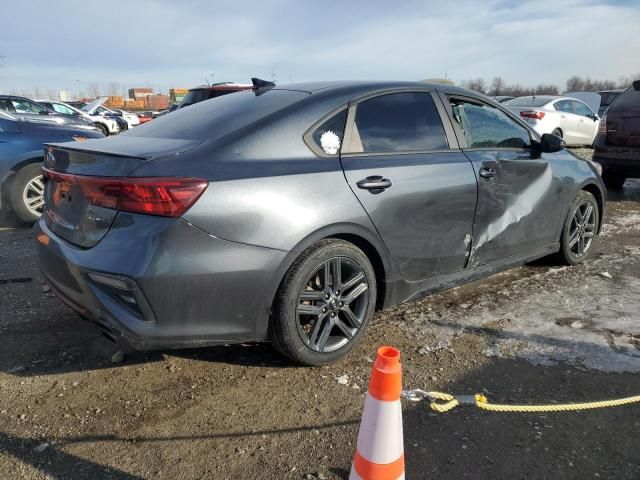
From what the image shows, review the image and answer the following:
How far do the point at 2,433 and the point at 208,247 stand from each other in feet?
4.04

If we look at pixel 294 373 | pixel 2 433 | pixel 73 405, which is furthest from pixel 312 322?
pixel 2 433

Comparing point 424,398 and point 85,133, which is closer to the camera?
point 424,398

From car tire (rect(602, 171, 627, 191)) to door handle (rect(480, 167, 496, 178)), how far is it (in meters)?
5.54

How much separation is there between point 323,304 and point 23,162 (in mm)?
4708

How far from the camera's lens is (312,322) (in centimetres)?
285

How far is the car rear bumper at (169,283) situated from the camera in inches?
90.1

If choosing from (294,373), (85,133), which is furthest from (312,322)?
(85,133)

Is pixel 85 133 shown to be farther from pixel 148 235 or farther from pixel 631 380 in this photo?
pixel 631 380

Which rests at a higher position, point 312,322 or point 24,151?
point 24,151

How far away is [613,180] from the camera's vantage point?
837cm

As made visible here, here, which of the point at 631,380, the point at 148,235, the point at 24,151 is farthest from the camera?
the point at 24,151

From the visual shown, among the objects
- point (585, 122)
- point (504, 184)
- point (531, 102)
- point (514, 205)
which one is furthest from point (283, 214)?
point (585, 122)

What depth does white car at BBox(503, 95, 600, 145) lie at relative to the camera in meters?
12.3

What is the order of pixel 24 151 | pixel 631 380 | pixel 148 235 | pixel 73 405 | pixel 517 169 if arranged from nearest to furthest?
pixel 148 235, pixel 73 405, pixel 631 380, pixel 517 169, pixel 24 151
